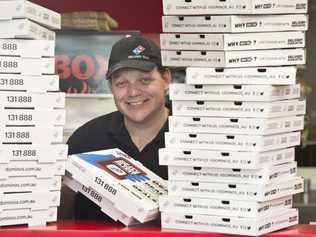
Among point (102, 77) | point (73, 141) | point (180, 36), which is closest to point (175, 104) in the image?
point (180, 36)

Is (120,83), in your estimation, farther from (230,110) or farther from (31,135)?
(230,110)

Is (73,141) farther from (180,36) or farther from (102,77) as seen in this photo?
(102,77)

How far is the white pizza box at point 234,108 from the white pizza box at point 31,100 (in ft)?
1.42

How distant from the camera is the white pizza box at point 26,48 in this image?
2.43 m

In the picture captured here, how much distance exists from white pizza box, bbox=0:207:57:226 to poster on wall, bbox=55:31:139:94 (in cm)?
282

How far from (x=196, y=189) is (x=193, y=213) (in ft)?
0.28

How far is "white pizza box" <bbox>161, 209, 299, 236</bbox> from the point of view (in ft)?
7.67

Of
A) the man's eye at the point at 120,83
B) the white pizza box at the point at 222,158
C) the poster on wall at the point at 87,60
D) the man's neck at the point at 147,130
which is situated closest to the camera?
the white pizza box at the point at 222,158

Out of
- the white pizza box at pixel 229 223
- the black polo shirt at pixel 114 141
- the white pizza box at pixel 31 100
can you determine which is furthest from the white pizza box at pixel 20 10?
the black polo shirt at pixel 114 141

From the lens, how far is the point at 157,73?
3.32 meters

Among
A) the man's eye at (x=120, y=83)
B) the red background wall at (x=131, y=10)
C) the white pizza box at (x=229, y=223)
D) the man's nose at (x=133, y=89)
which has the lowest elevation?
the white pizza box at (x=229, y=223)

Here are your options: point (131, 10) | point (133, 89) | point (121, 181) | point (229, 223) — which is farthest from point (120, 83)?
point (131, 10)

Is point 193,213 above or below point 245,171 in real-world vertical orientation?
below

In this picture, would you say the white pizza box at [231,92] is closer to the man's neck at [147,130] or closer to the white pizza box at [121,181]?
the white pizza box at [121,181]
